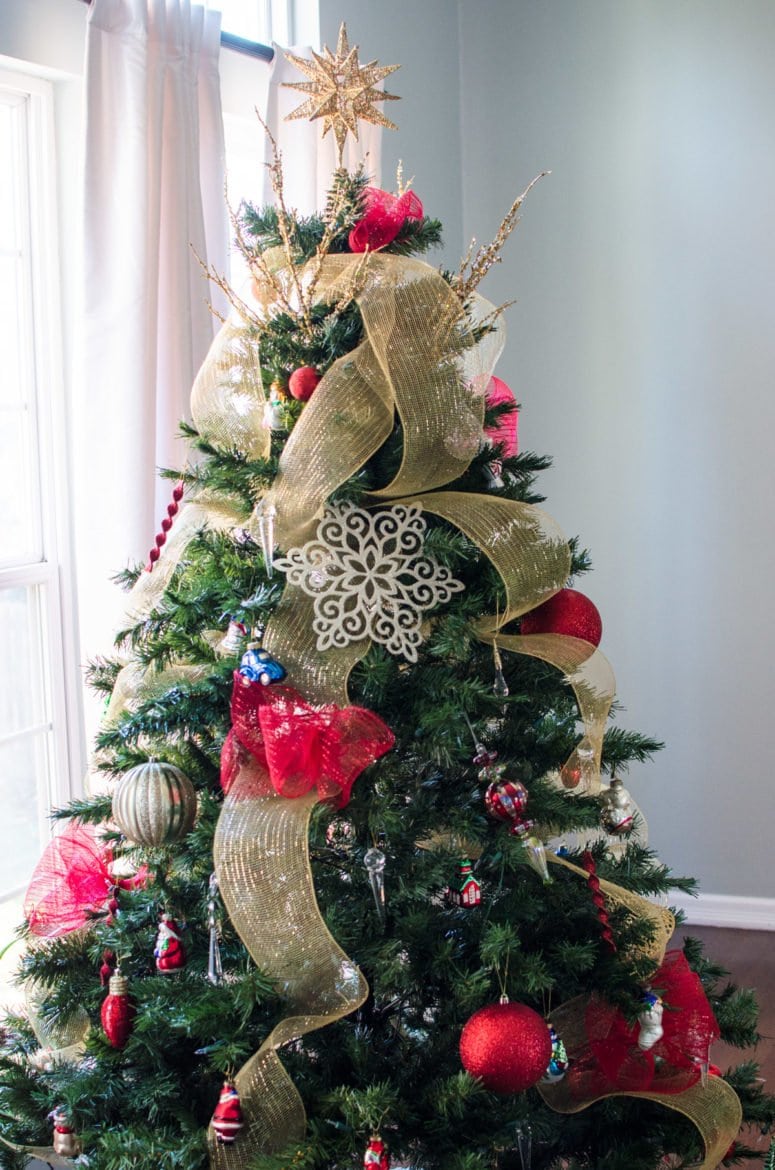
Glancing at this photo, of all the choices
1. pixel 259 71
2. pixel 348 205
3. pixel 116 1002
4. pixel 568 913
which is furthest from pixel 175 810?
pixel 259 71

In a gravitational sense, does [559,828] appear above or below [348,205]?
below

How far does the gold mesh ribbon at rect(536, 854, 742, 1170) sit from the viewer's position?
123 centimetres

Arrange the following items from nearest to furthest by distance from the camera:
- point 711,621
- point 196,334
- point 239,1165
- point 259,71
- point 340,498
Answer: point 239,1165 → point 340,498 → point 196,334 → point 259,71 → point 711,621

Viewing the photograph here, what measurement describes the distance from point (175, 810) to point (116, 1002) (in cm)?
21

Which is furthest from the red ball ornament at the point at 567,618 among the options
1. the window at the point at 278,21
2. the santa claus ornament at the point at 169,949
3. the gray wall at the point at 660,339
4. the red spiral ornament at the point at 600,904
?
the gray wall at the point at 660,339

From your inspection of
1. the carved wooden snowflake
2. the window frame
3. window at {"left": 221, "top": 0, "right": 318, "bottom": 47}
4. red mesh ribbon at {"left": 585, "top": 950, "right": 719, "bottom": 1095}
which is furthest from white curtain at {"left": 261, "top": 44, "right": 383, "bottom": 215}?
red mesh ribbon at {"left": 585, "top": 950, "right": 719, "bottom": 1095}

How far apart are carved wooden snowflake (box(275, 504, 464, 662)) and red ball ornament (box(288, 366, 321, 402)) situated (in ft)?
0.42

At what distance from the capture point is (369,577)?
46.6 inches

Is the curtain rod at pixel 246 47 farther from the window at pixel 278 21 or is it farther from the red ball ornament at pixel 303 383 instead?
the red ball ornament at pixel 303 383

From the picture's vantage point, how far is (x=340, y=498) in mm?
1202

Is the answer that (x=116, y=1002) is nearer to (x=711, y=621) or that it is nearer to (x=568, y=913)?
(x=568, y=913)

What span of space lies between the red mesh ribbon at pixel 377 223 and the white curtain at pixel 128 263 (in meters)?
0.52

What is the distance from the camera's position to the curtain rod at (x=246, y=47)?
216 cm

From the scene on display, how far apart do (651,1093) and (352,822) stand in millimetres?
454
